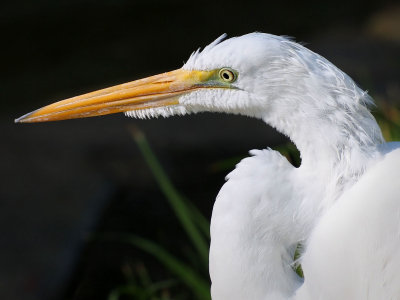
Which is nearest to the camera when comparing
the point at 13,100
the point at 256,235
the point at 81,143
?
the point at 256,235

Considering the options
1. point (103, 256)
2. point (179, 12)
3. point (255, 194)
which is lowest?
point (103, 256)

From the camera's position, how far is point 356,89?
4.71 ft

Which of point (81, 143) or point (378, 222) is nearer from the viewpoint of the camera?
point (378, 222)

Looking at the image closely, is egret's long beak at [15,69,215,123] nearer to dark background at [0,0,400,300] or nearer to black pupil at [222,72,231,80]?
black pupil at [222,72,231,80]

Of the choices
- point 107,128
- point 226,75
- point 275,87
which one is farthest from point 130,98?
point 107,128

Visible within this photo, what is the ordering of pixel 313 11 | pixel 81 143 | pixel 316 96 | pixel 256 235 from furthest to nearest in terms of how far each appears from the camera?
pixel 313 11
pixel 81 143
pixel 256 235
pixel 316 96

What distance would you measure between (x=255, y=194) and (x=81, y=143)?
3.36 metres

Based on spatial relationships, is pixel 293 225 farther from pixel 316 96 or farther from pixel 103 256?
pixel 103 256

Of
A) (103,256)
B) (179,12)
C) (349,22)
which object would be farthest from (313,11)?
(103,256)

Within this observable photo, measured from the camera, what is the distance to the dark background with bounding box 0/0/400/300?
3.81m

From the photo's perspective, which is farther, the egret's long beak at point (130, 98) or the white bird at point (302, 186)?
the egret's long beak at point (130, 98)

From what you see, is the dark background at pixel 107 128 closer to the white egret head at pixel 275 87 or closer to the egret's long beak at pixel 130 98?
the egret's long beak at pixel 130 98

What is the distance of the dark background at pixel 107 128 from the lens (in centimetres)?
381

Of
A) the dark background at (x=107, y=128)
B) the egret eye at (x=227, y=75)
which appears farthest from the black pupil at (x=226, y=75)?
the dark background at (x=107, y=128)
